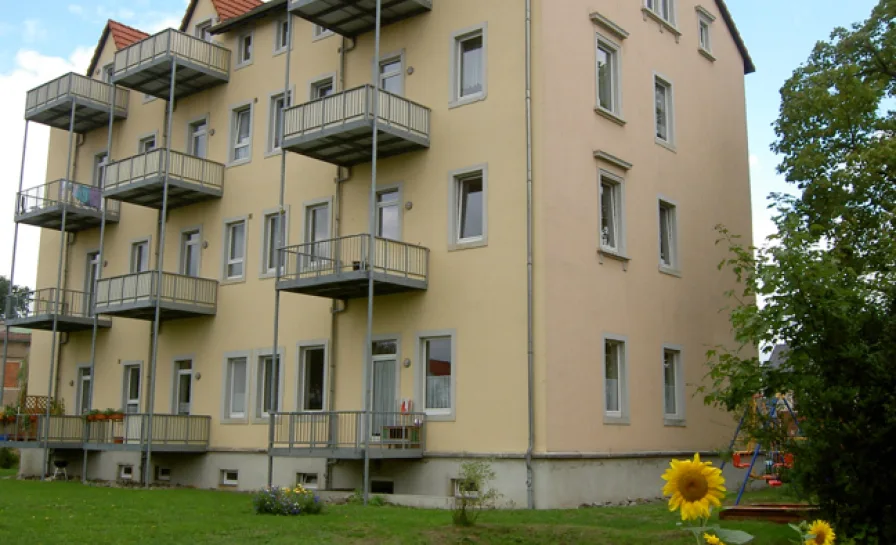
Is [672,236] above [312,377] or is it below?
above

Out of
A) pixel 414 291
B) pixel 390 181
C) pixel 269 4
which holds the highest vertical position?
pixel 269 4

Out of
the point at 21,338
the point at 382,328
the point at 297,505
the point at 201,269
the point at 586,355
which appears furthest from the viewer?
the point at 21,338

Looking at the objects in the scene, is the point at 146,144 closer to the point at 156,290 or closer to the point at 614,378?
the point at 156,290

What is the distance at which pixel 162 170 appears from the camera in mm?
24828

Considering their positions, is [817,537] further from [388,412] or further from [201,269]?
[201,269]

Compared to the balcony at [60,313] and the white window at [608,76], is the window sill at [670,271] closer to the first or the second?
the white window at [608,76]

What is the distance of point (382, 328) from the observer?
21141 millimetres

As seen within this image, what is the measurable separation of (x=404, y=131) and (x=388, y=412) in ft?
19.7

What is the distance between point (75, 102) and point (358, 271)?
14394mm

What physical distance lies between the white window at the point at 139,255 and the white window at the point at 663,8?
15.6 metres

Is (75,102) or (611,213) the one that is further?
(75,102)

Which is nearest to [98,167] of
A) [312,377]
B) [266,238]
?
[266,238]

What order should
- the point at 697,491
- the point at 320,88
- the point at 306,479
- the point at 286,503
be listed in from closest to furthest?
1. the point at 697,491
2. the point at 286,503
3. the point at 306,479
4. the point at 320,88

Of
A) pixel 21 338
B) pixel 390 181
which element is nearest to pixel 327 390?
pixel 390 181
